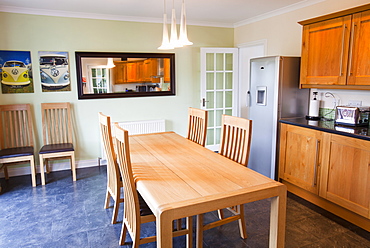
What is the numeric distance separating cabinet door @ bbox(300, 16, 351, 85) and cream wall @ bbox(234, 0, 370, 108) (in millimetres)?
348

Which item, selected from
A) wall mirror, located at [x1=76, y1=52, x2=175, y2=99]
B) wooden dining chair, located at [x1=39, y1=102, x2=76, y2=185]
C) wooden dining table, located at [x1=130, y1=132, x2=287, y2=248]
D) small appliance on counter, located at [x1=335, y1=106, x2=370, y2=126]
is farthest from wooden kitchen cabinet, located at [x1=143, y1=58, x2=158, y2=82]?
small appliance on counter, located at [x1=335, y1=106, x2=370, y2=126]

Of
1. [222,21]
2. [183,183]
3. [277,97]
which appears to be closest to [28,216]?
[183,183]

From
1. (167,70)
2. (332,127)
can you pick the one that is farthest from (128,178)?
(167,70)

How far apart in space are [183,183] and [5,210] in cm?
234

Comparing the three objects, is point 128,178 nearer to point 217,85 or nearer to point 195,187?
point 195,187

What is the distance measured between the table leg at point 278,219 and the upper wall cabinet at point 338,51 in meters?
1.68

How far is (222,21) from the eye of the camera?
4.80 meters

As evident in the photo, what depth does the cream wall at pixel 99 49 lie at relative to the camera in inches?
152

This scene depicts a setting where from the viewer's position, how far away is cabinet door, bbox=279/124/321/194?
116 inches

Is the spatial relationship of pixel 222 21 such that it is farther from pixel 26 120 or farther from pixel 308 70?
pixel 26 120

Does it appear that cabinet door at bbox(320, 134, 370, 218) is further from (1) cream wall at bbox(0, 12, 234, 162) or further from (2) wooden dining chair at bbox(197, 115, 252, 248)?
(1) cream wall at bbox(0, 12, 234, 162)

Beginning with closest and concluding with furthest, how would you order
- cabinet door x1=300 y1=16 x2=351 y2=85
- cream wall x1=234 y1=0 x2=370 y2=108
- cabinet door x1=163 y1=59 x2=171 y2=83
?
cabinet door x1=300 y1=16 x2=351 y2=85 → cream wall x1=234 y1=0 x2=370 y2=108 → cabinet door x1=163 y1=59 x2=171 y2=83

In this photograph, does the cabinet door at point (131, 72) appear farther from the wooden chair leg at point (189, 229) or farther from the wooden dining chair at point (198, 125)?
the wooden chair leg at point (189, 229)

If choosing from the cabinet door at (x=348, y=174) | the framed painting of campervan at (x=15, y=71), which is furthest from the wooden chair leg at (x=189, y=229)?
the framed painting of campervan at (x=15, y=71)
